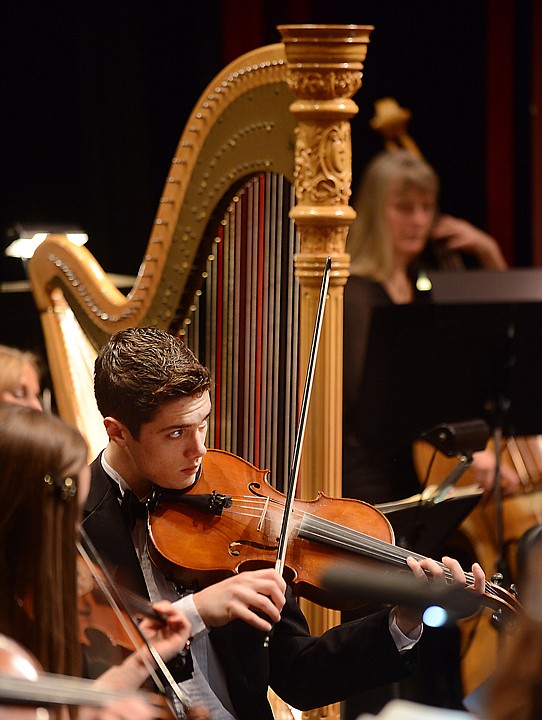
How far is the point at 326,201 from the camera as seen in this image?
5.81 feet

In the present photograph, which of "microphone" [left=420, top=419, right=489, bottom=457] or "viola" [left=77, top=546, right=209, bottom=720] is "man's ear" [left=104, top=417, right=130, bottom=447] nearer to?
"viola" [left=77, top=546, right=209, bottom=720]

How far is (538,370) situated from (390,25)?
2.18m

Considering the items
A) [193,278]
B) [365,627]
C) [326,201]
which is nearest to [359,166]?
[193,278]

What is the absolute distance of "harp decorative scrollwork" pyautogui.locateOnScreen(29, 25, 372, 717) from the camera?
1.76m

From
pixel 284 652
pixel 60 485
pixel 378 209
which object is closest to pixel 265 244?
pixel 284 652

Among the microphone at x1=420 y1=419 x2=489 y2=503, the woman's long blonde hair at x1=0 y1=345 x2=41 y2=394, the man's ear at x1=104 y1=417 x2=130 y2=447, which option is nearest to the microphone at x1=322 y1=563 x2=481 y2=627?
the man's ear at x1=104 y1=417 x2=130 y2=447

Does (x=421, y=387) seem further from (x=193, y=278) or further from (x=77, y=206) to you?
(x=77, y=206)

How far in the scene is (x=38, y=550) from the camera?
47.4 inches

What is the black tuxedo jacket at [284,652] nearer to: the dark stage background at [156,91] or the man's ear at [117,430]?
the man's ear at [117,430]

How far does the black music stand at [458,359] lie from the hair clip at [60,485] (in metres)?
1.36

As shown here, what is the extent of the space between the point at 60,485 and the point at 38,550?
72 millimetres

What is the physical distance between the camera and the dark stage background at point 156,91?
14.3 ft

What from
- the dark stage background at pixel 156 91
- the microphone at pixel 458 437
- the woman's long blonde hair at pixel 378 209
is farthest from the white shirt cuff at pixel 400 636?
the dark stage background at pixel 156 91

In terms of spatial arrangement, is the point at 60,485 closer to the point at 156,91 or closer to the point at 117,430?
the point at 117,430
